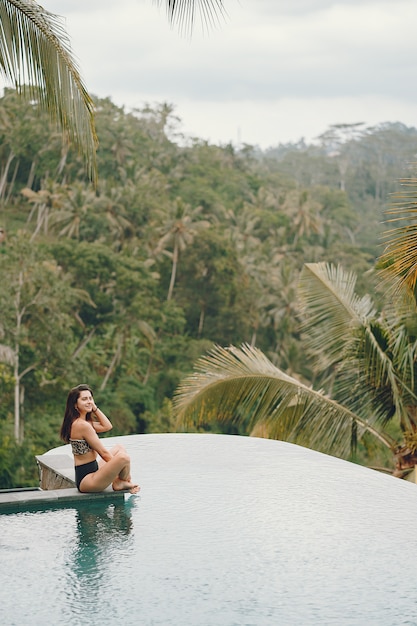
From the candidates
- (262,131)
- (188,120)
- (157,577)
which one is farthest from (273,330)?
(262,131)

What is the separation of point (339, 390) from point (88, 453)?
5484 millimetres

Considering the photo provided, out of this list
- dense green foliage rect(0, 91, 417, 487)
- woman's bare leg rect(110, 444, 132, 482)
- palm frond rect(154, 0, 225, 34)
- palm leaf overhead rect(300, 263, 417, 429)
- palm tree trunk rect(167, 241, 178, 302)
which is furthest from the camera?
palm tree trunk rect(167, 241, 178, 302)

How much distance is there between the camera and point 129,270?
33812 mm

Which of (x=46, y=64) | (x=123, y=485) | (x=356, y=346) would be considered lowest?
(x=123, y=485)

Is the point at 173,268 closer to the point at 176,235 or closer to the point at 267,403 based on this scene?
the point at 176,235

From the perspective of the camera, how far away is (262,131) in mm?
105250

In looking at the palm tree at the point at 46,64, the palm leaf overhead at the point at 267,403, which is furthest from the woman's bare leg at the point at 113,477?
the palm leaf overhead at the point at 267,403

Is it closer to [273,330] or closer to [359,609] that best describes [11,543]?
[359,609]

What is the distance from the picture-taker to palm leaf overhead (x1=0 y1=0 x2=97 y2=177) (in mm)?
6121

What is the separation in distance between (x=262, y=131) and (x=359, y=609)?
103 metres

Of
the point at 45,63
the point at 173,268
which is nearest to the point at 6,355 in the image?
the point at 173,268

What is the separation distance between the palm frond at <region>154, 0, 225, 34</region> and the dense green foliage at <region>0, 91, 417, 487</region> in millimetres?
22600

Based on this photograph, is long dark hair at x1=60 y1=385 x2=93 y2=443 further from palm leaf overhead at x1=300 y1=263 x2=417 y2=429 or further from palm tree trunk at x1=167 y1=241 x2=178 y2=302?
palm tree trunk at x1=167 y1=241 x2=178 y2=302

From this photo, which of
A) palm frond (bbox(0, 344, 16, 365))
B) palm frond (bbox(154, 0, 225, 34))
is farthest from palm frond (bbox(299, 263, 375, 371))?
palm frond (bbox(0, 344, 16, 365))
